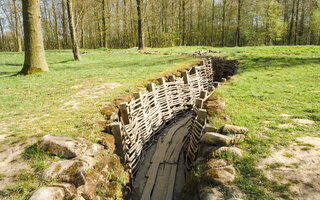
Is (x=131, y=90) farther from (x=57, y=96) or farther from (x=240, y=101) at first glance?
(x=240, y=101)

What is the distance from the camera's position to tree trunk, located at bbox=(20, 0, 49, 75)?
28.0 ft

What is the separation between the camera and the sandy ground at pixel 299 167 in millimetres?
2242

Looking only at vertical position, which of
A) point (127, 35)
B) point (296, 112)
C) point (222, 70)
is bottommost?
point (296, 112)

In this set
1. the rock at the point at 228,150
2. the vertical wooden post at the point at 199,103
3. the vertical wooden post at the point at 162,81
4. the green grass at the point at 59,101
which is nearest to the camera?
the rock at the point at 228,150

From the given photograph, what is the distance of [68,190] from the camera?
2277mm

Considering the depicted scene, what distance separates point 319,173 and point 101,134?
134 inches

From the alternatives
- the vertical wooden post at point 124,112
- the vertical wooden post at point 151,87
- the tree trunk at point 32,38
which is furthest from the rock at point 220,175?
the tree trunk at point 32,38

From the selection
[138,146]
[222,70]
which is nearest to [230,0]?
[222,70]

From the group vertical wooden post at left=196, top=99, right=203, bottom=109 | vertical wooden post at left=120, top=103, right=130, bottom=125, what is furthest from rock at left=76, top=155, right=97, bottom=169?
vertical wooden post at left=196, top=99, right=203, bottom=109

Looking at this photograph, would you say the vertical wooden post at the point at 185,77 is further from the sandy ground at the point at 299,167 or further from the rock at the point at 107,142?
the sandy ground at the point at 299,167

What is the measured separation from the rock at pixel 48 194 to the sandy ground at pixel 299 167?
2568 millimetres

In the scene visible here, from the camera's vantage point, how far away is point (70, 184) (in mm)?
2381

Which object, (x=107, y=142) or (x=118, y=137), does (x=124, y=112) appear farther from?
(x=107, y=142)

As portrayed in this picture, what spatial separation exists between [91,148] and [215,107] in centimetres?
310
